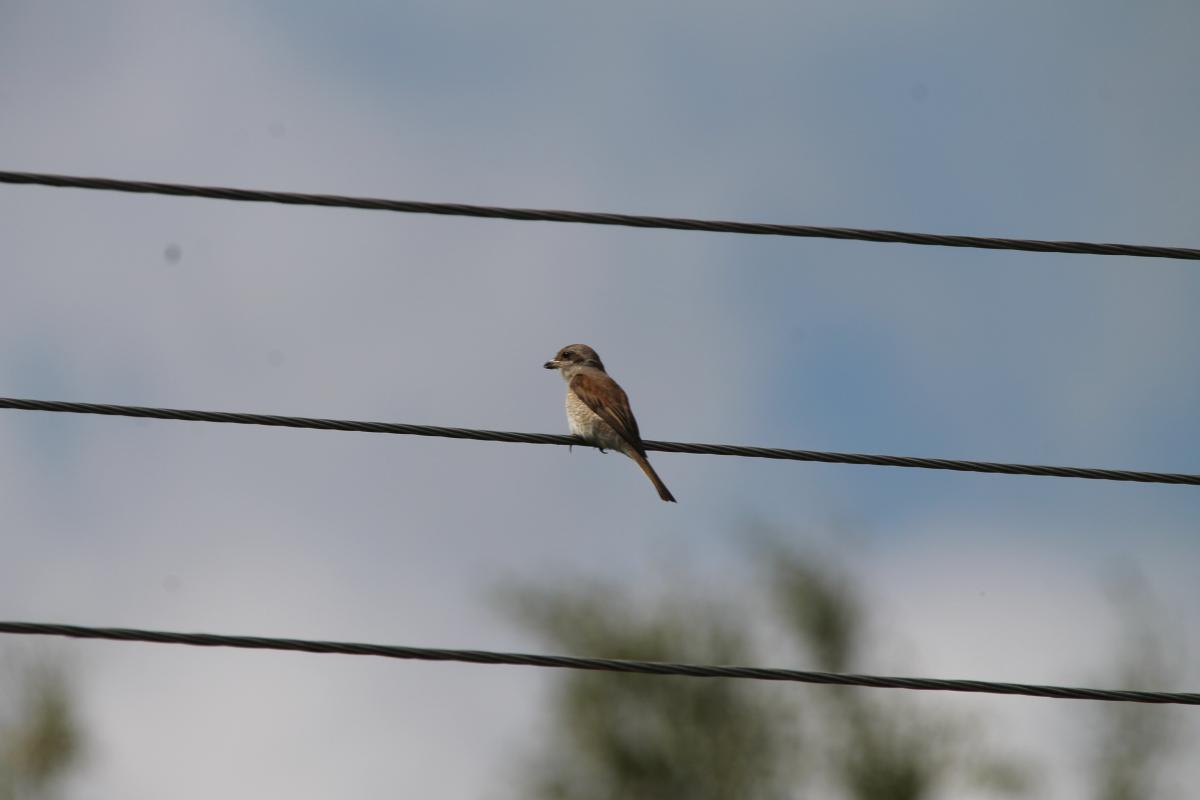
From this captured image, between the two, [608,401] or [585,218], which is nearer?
[585,218]

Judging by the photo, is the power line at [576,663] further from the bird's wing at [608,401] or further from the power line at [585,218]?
the bird's wing at [608,401]

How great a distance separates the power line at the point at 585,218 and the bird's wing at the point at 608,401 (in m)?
4.47

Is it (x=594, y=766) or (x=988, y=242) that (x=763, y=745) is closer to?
(x=594, y=766)

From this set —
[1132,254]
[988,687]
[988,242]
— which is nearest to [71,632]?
Result: [988,687]

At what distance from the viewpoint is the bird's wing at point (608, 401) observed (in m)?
12.3

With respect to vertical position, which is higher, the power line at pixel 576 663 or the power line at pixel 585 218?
the power line at pixel 585 218

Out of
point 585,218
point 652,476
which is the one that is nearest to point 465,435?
point 585,218

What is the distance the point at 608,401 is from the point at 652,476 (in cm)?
88

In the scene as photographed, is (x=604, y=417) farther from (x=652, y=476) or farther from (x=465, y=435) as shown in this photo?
(x=465, y=435)

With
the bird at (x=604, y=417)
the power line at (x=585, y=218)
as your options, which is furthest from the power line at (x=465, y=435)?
the bird at (x=604, y=417)

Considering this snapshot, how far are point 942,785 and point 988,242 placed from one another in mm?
19419

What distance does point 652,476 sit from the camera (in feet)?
39.7

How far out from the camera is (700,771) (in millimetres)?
26469

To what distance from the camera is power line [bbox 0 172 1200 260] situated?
A: 7.17 m
